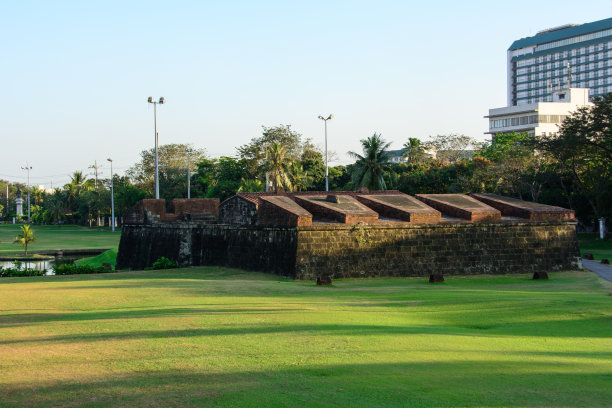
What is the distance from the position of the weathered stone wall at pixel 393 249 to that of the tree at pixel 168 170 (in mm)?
43738

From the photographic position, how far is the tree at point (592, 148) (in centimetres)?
3731

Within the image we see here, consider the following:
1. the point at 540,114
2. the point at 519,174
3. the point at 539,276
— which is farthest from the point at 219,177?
the point at 540,114

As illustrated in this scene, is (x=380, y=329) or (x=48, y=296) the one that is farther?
(x=48, y=296)

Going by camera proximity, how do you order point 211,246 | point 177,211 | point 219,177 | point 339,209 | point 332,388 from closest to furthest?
point 332,388 < point 339,209 < point 211,246 < point 177,211 < point 219,177

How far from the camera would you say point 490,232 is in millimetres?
23828

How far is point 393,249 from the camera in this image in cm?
2245

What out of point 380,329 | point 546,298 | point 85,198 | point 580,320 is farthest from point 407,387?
point 85,198

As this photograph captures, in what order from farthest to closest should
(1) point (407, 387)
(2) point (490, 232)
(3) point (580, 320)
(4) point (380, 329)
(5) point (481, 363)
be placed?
(2) point (490, 232), (3) point (580, 320), (4) point (380, 329), (5) point (481, 363), (1) point (407, 387)

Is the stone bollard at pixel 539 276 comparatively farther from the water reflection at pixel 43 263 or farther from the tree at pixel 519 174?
the water reflection at pixel 43 263

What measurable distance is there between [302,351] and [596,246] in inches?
1399

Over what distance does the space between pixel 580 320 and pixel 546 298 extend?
8.28 ft

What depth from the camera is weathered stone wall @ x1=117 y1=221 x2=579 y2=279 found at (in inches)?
838

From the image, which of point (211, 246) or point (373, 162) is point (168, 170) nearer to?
point (373, 162)

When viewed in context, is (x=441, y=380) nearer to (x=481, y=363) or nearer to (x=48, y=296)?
(x=481, y=363)
